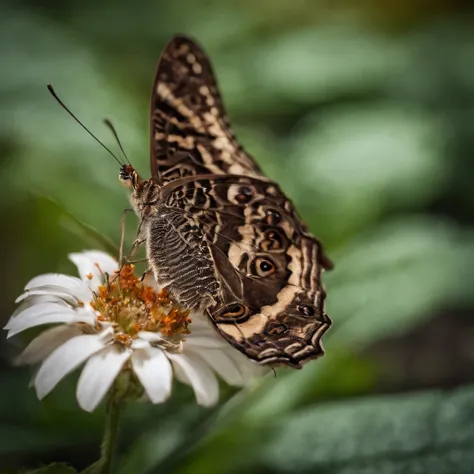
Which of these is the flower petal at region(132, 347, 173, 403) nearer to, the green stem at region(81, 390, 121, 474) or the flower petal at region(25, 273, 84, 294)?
the green stem at region(81, 390, 121, 474)

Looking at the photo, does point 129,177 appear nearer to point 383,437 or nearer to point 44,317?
point 44,317

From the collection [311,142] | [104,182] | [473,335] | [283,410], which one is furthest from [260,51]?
[283,410]

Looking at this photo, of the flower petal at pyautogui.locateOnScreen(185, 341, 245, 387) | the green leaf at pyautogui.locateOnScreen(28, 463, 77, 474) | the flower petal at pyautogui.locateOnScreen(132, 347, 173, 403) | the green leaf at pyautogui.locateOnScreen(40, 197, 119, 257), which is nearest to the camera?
the green leaf at pyautogui.locateOnScreen(28, 463, 77, 474)

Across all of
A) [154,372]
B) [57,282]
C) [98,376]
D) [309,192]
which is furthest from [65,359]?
[309,192]

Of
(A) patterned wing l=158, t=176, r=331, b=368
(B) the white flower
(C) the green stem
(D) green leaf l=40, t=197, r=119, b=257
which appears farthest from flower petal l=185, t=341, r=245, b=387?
(D) green leaf l=40, t=197, r=119, b=257

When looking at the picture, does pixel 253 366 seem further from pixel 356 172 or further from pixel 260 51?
pixel 260 51

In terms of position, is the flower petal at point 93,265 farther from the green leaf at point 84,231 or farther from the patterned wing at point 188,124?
the patterned wing at point 188,124
